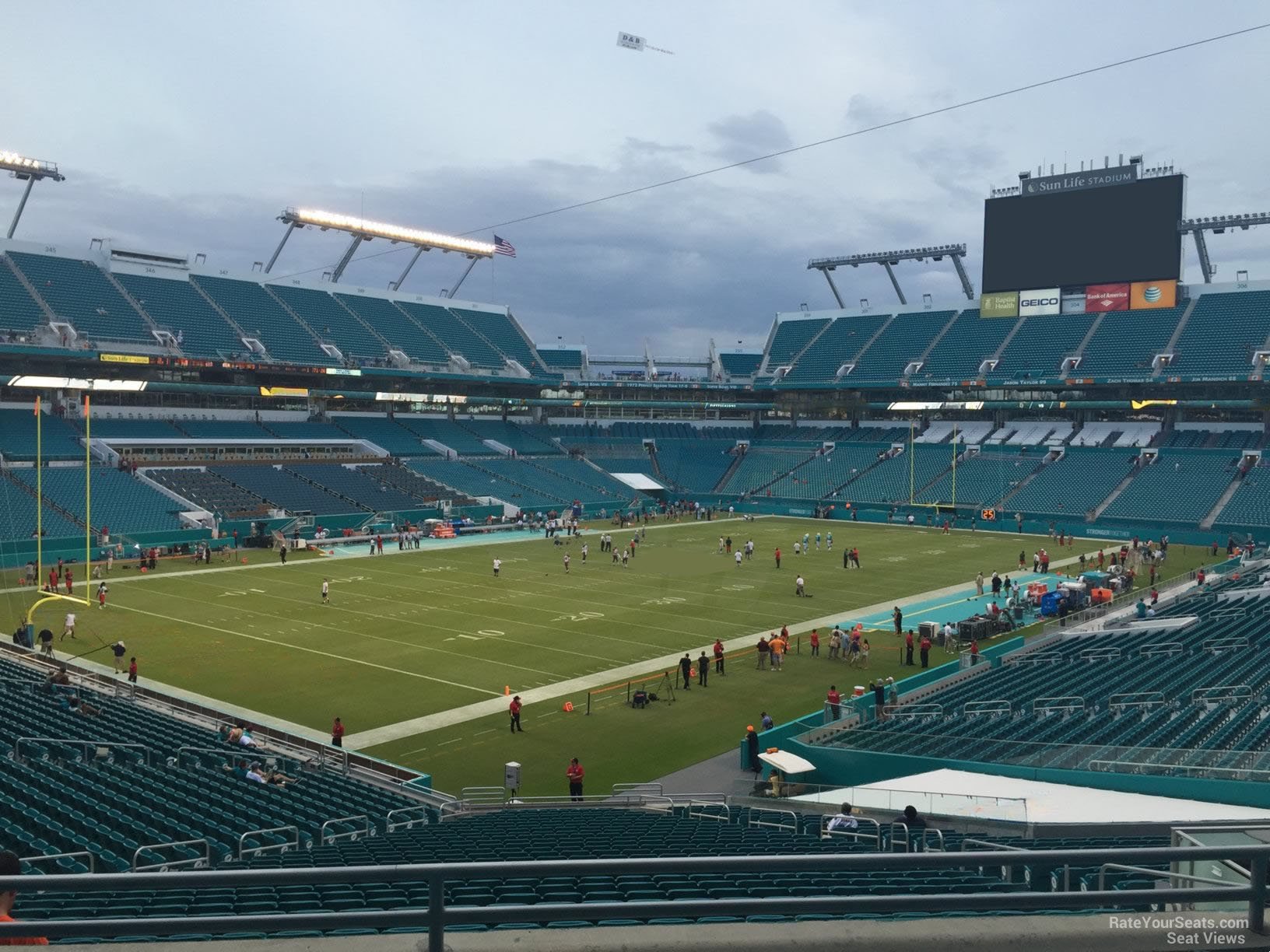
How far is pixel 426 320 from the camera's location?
8675 cm

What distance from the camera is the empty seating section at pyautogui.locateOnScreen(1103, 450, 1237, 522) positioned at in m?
61.2

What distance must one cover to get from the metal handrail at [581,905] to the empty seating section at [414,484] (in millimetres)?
Answer: 62213

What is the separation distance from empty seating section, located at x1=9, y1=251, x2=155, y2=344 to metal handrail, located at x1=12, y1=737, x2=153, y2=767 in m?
51.8

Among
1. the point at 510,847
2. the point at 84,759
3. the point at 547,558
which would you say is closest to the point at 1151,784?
the point at 510,847

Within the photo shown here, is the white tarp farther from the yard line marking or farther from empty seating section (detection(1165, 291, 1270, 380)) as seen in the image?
the yard line marking

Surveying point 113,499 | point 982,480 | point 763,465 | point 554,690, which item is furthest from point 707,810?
point 763,465

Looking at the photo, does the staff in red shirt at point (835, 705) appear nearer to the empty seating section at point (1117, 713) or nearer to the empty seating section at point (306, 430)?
the empty seating section at point (1117, 713)

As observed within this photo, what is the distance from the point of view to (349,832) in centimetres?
1407

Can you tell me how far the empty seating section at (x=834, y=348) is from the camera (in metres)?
92.4

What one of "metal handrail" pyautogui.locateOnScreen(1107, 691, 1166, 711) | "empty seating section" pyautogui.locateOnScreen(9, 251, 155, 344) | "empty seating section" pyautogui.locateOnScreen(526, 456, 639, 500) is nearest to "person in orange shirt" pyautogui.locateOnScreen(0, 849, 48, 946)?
"metal handrail" pyautogui.locateOnScreen(1107, 691, 1166, 711)

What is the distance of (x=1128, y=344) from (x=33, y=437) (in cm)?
7372

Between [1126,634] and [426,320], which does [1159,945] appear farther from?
[426,320]

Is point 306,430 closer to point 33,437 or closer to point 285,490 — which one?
point 285,490

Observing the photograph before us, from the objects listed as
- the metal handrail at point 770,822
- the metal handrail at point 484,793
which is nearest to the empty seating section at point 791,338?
the metal handrail at point 484,793
